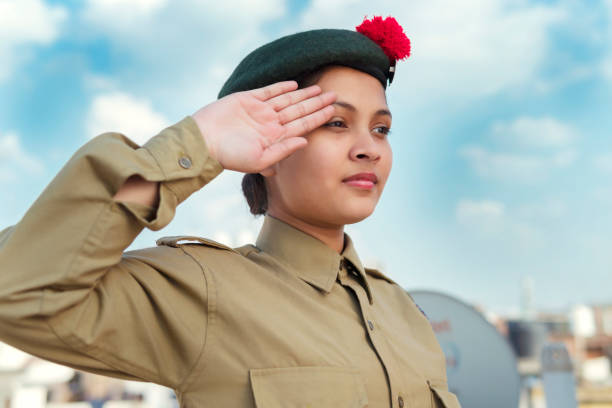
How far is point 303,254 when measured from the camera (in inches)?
65.3

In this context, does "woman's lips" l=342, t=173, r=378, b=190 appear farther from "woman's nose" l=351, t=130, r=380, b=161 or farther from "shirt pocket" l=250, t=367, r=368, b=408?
"shirt pocket" l=250, t=367, r=368, b=408

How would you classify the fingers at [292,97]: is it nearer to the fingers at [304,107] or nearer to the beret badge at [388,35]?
the fingers at [304,107]

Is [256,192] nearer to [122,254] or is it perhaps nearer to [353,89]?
[353,89]

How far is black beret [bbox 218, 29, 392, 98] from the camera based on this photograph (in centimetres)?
163

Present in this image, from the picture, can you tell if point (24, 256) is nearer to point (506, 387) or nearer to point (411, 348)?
point (411, 348)

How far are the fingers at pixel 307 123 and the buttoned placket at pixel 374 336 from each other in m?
0.46

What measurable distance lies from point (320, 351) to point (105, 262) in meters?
0.57

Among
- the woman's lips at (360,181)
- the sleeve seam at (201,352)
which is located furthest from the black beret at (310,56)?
the sleeve seam at (201,352)

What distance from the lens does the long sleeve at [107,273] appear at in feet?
3.55

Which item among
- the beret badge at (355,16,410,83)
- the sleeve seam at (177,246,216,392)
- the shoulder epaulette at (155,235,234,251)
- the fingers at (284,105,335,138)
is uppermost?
the beret badge at (355,16,410,83)

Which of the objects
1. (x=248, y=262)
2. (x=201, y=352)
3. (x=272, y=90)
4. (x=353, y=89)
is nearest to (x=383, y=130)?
(x=353, y=89)

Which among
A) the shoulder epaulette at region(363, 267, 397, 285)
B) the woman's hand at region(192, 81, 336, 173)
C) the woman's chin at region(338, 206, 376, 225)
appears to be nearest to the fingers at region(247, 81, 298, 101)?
the woman's hand at region(192, 81, 336, 173)

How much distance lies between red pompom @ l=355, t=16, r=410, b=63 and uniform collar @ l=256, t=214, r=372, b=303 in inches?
25.3

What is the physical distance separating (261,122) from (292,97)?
0.15m
